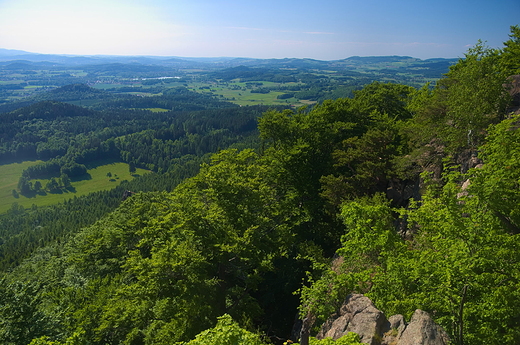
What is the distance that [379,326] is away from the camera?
12.4 m

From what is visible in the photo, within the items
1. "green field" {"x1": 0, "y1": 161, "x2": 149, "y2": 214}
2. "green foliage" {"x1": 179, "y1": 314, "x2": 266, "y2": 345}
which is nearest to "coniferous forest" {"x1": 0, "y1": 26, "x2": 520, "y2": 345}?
"green foliage" {"x1": 179, "y1": 314, "x2": 266, "y2": 345}

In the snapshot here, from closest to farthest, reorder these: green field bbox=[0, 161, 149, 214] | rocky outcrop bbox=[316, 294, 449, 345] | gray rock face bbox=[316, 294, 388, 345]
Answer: rocky outcrop bbox=[316, 294, 449, 345], gray rock face bbox=[316, 294, 388, 345], green field bbox=[0, 161, 149, 214]

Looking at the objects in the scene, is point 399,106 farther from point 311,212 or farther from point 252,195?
point 252,195

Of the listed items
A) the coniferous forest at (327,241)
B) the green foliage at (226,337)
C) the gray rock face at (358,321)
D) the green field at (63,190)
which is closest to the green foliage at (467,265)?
the coniferous forest at (327,241)

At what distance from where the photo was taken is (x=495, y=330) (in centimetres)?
1098

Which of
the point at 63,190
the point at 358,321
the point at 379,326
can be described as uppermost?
the point at 379,326

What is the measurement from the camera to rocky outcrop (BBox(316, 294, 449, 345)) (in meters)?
11.0

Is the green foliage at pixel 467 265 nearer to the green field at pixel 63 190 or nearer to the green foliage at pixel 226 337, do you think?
the green foliage at pixel 226 337

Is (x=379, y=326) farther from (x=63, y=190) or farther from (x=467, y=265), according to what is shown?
(x=63, y=190)

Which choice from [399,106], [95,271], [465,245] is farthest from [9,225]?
[465,245]

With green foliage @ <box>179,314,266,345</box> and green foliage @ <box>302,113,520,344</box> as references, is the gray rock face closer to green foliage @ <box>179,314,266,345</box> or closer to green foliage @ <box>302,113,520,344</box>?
green foliage @ <box>302,113,520,344</box>

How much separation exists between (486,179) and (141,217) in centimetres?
3675

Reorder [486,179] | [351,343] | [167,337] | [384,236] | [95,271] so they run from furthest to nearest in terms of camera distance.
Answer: [95,271] → [167,337] → [384,236] → [486,179] → [351,343]

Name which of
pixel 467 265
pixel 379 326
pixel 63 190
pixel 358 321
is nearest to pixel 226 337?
pixel 358 321
